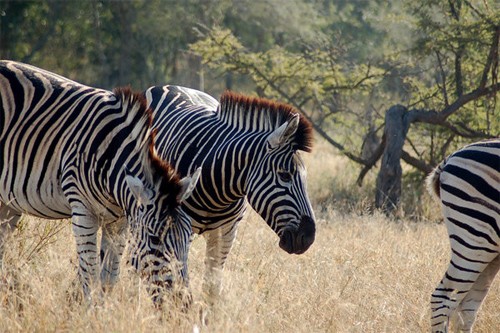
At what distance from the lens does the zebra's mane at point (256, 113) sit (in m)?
5.65

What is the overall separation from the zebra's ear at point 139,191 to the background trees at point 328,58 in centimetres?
579

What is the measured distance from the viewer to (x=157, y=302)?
14.5 ft

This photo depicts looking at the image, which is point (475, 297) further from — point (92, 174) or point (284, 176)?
point (92, 174)

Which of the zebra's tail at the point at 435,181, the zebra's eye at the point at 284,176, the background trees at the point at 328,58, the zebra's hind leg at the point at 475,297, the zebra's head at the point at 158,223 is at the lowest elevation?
Result: the background trees at the point at 328,58

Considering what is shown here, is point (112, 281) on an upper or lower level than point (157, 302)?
lower

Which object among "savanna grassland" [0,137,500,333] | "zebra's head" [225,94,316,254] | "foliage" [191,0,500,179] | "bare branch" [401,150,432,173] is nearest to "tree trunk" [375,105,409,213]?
"foliage" [191,0,500,179]

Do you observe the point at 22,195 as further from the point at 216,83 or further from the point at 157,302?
the point at 216,83

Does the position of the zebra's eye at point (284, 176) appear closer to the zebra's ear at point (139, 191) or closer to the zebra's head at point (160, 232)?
the zebra's head at point (160, 232)

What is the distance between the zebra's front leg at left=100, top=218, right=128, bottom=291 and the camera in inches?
219

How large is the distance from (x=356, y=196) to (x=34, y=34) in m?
15.8

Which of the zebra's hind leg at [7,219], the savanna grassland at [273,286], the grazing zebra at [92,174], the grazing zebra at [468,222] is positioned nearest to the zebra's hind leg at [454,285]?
the grazing zebra at [468,222]

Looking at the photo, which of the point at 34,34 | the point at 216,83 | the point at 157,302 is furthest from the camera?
the point at 216,83

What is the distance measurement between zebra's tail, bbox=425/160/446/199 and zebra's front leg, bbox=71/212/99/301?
2.21m

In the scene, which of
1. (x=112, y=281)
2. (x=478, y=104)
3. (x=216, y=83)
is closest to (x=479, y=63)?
(x=478, y=104)
